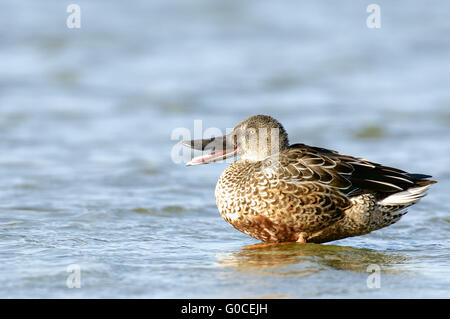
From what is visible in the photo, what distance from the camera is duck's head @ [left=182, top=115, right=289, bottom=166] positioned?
7.38 meters

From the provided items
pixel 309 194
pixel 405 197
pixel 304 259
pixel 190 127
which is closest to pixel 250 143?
pixel 309 194

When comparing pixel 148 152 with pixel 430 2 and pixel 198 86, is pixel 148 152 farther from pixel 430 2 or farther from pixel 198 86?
pixel 430 2

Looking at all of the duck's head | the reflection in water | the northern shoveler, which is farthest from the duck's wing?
the reflection in water

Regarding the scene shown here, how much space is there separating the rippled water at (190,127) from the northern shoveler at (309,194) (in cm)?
27

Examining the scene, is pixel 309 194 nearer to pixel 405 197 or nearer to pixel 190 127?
pixel 405 197

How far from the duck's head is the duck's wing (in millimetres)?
157

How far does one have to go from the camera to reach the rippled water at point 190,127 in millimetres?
6270

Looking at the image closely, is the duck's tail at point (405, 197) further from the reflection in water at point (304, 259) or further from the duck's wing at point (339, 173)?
the reflection in water at point (304, 259)

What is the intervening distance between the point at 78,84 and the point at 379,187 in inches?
401

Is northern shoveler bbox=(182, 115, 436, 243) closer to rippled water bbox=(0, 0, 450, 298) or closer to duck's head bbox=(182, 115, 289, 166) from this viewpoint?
duck's head bbox=(182, 115, 289, 166)

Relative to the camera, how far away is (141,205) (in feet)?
29.5

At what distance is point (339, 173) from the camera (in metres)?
7.08

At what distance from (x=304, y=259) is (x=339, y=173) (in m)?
0.95
